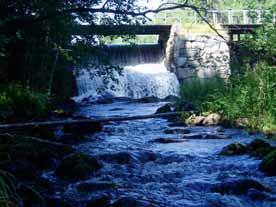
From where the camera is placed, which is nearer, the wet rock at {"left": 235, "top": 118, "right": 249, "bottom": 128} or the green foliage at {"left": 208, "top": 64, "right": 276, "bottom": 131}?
the green foliage at {"left": 208, "top": 64, "right": 276, "bottom": 131}

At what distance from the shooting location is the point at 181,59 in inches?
1108

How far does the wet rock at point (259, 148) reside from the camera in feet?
30.5

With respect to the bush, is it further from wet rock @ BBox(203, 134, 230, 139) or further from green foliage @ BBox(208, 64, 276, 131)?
green foliage @ BBox(208, 64, 276, 131)

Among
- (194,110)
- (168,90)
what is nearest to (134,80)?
(168,90)

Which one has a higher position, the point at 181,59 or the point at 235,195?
the point at 181,59

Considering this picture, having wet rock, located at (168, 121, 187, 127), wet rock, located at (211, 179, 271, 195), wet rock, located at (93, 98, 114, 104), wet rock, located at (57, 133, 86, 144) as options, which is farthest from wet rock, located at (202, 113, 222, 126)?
wet rock, located at (93, 98, 114, 104)

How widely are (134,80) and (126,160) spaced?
18451 mm

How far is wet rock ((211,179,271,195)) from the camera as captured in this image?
23.1 feet

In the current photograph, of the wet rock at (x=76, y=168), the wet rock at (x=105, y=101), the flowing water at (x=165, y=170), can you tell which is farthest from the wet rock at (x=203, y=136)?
the wet rock at (x=105, y=101)

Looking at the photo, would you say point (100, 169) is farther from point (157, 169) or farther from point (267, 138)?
point (267, 138)

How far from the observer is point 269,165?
805cm

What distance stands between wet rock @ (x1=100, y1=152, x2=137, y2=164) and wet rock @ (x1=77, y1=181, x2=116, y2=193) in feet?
5.93

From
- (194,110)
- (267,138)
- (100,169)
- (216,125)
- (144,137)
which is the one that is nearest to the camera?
(100,169)

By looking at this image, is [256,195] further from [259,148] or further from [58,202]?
[259,148]
